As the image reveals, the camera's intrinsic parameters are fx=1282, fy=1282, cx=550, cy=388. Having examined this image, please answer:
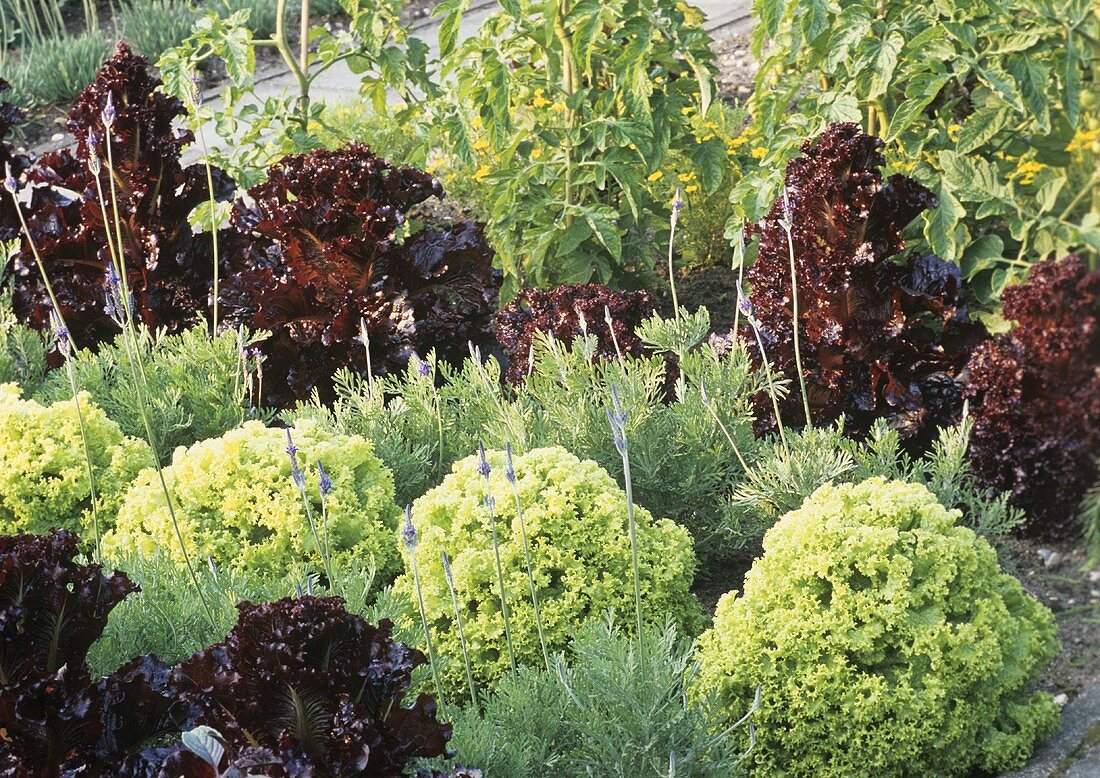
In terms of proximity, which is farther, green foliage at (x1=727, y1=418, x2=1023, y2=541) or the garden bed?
green foliage at (x1=727, y1=418, x2=1023, y2=541)

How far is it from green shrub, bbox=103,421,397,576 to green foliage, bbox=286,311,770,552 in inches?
13.4

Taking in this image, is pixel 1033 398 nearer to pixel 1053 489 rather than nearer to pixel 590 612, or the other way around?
pixel 1053 489

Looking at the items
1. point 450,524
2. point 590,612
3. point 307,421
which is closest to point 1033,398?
point 590,612

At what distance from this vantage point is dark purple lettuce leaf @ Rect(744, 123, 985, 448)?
→ 3.88m

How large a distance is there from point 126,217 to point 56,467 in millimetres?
1455

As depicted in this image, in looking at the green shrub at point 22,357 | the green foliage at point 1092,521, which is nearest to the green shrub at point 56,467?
the green shrub at point 22,357

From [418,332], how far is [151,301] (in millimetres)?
1142

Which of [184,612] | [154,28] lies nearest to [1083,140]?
[184,612]

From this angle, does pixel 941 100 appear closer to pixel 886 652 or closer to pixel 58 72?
pixel 886 652

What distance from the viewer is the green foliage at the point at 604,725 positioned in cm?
254

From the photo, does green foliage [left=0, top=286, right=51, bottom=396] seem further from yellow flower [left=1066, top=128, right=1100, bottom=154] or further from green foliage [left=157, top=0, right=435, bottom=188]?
yellow flower [left=1066, top=128, right=1100, bottom=154]

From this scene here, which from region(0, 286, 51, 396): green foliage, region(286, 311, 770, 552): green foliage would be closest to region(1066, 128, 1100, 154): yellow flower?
region(286, 311, 770, 552): green foliage

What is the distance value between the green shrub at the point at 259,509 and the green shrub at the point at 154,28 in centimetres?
712

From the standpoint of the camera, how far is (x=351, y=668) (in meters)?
2.40
